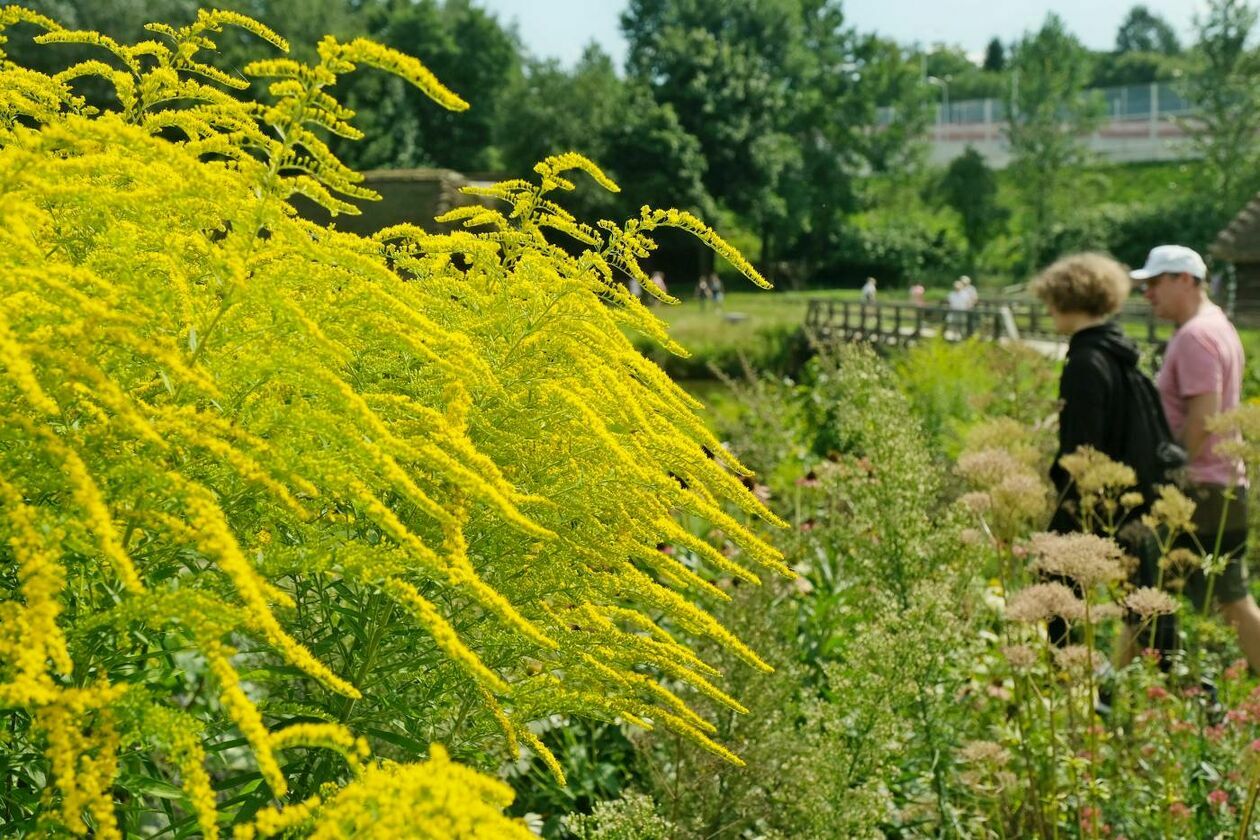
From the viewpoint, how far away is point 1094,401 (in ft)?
18.1

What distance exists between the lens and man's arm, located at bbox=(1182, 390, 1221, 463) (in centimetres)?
574

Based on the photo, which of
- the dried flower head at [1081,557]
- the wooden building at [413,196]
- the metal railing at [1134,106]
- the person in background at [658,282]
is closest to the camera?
the person in background at [658,282]

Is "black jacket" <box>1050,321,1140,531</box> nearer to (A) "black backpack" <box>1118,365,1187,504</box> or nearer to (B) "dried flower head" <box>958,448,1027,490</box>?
(A) "black backpack" <box>1118,365,1187,504</box>

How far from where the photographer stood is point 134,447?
1716 mm

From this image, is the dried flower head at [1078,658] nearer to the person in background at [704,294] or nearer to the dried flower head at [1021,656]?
the dried flower head at [1021,656]

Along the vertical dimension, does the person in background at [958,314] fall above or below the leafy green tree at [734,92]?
below

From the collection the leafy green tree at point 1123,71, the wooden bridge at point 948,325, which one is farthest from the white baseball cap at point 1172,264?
the leafy green tree at point 1123,71

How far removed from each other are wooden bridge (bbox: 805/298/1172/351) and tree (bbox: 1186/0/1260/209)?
756 inches

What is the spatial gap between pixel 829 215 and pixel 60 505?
61.9 metres

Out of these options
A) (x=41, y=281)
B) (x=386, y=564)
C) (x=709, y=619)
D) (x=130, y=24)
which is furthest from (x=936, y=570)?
(x=130, y=24)

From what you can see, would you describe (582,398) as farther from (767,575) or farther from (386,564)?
(767,575)

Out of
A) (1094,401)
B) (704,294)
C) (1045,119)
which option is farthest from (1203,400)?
(1045,119)

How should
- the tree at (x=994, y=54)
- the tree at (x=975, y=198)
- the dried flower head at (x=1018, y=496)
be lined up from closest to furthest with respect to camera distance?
the dried flower head at (x=1018, y=496)
the tree at (x=975, y=198)
the tree at (x=994, y=54)

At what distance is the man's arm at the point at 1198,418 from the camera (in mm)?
5738
